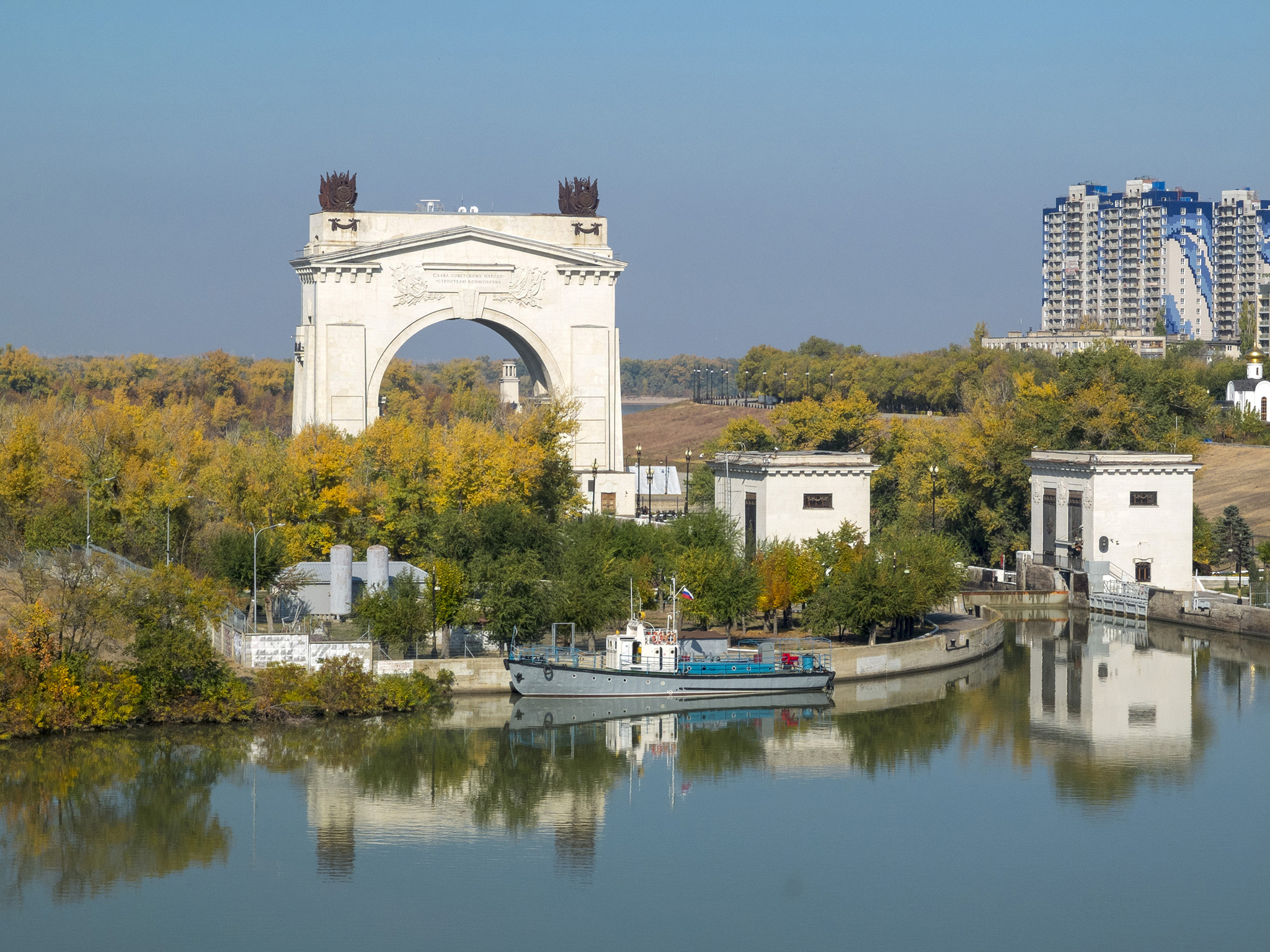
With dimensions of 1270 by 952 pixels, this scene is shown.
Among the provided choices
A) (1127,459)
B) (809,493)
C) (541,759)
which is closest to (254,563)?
(541,759)

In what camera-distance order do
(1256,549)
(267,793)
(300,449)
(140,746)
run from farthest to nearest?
(1256,549)
(300,449)
(140,746)
(267,793)

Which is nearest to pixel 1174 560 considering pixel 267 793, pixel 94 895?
pixel 267 793

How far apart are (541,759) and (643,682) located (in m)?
4.69

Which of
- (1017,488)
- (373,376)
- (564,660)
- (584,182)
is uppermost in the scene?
(584,182)

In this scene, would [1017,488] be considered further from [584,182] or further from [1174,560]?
[584,182]

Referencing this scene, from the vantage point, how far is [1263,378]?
104312 millimetres

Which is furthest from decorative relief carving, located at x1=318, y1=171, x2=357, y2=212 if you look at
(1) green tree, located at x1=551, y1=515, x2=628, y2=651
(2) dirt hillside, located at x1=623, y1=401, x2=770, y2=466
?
(2) dirt hillside, located at x1=623, y1=401, x2=770, y2=466

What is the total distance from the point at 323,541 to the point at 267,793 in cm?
1438

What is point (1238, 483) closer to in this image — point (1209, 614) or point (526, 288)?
point (1209, 614)

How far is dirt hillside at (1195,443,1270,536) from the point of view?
219 ft

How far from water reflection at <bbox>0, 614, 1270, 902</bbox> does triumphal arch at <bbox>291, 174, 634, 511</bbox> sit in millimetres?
22271

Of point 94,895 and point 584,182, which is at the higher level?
point 584,182

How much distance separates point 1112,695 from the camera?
129 ft

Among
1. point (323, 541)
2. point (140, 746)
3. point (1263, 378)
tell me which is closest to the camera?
point (140, 746)
